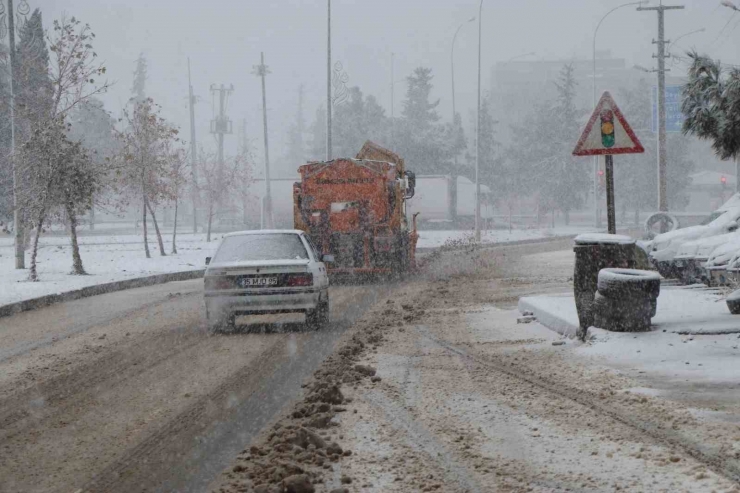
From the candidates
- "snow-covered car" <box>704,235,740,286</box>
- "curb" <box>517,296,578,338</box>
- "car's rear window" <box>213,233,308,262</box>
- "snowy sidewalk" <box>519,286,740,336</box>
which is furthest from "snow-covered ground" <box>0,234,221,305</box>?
"snow-covered car" <box>704,235,740,286</box>

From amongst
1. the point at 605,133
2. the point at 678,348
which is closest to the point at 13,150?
the point at 605,133

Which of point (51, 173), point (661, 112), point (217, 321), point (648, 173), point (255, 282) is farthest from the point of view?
point (648, 173)

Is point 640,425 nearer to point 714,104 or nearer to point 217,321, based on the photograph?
point 714,104

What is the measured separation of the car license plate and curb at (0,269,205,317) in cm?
602

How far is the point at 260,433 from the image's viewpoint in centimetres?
667

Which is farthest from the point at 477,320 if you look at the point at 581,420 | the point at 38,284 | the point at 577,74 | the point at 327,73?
the point at 577,74

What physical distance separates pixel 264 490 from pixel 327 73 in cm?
3853

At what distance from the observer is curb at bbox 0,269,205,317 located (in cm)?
1731

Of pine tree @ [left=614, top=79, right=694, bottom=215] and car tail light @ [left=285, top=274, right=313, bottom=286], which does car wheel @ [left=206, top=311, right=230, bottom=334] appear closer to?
car tail light @ [left=285, top=274, right=313, bottom=286]

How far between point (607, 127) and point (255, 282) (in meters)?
5.13

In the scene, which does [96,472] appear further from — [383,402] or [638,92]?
[638,92]

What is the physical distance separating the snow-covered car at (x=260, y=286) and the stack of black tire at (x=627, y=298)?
172 inches

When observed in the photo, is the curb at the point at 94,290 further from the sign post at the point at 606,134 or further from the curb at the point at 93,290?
the sign post at the point at 606,134

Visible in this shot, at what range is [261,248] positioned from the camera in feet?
45.2
